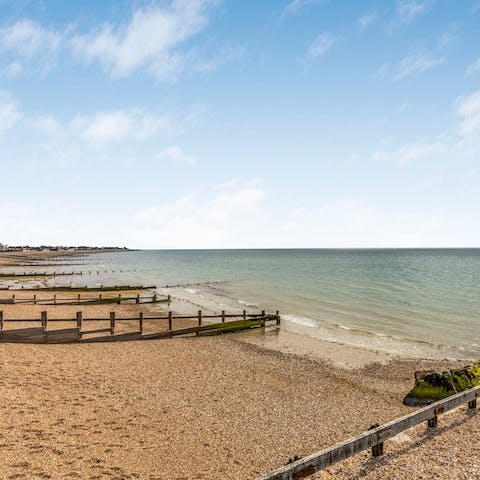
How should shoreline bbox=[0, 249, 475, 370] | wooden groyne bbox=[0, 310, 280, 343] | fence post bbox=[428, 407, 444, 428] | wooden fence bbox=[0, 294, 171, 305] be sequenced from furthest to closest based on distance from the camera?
wooden fence bbox=[0, 294, 171, 305]
shoreline bbox=[0, 249, 475, 370]
wooden groyne bbox=[0, 310, 280, 343]
fence post bbox=[428, 407, 444, 428]

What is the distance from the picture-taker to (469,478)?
859cm

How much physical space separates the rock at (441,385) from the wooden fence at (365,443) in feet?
6.36

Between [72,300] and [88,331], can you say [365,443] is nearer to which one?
[88,331]

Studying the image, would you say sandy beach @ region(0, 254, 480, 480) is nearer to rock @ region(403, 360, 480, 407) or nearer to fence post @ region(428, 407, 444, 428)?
fence post @ region(428, 407, 444, 428)

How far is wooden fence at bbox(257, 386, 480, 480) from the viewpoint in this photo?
731 centimetres

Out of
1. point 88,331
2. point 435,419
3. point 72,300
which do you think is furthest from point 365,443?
point 72,300

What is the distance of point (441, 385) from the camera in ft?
47.2

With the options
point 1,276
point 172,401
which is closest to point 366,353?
point 172,401

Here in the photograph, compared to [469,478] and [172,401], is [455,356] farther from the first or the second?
[172,401]

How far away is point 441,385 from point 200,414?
30.3 ft

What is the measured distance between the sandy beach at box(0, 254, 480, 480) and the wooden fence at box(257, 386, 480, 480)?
0.64 metres

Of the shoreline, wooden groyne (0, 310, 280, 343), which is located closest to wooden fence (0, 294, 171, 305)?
wooden groyne (0, 310, 280, 343)

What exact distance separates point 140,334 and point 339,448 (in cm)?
1745

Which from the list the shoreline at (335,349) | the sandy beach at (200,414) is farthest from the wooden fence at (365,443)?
the shoreline at (335,349)
